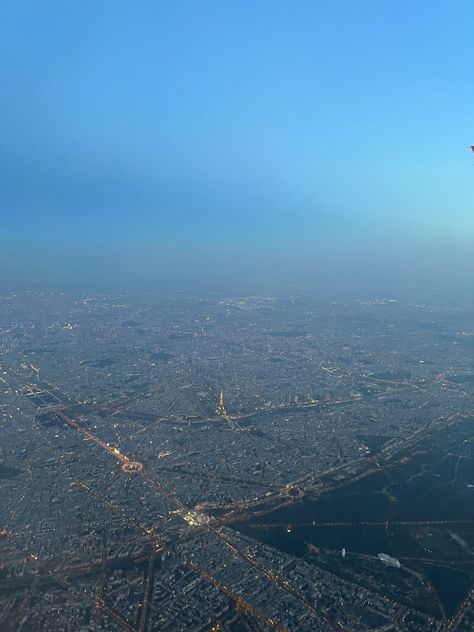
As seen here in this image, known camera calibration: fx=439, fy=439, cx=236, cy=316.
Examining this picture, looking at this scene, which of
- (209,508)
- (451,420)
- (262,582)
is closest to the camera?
(262,582)

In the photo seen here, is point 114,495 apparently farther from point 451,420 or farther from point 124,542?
point 451,420

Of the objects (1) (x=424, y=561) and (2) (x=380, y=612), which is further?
(1) (x=424, y=561)

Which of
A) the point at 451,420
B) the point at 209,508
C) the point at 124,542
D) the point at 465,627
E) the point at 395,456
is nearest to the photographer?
the point at 465,627

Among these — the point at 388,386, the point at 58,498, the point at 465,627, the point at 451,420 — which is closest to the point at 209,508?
the point at 58,498

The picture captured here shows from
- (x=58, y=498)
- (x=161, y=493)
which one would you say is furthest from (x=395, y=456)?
(x=58, y=498)

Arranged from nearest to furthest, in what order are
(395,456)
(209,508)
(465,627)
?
1. (465,627)
2. (209,508)
3. (395,456)

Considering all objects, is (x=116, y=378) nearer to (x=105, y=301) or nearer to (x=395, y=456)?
(x=395, y=456)
